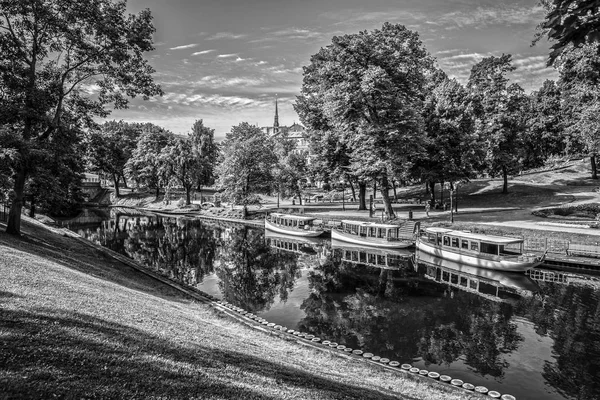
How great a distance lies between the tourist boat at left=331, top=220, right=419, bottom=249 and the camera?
130 feet

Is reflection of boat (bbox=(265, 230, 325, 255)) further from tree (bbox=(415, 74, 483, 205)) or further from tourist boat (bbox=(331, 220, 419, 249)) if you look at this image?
tree (bbox=(415, 74, 483, 205))

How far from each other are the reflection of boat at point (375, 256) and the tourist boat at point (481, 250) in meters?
3.06

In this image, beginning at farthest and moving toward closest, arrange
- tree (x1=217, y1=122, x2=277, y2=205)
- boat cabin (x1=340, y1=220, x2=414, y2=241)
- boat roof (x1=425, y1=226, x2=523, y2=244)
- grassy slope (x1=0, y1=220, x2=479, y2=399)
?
1. tree (x1=217, y1=122, x2=277, y2=205)
2. boat cabin (x1=340, y1=220, x2=414, y2=241)
3. boat roof (x1=425, y1=226, x2=523, y2=244)
4. grassy slope (x1=0, y1=220, x2=479, y2=399)

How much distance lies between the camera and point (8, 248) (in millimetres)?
17344

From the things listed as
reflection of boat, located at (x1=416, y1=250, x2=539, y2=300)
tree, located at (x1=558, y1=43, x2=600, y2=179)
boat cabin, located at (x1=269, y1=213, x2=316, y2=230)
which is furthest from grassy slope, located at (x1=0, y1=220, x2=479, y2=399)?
boat cabin, located at (x1=269, y1=213, x2=316, y2=230)

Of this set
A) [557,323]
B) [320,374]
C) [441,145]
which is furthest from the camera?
[441,145]

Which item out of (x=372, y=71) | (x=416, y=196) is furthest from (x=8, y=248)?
(x=416, y=196)

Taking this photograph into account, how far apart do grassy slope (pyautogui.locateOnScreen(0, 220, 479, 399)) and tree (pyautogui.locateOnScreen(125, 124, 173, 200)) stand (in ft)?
248

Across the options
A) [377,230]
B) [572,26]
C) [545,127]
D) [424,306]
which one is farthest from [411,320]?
[545,127]

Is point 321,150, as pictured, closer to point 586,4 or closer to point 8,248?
point 8,248

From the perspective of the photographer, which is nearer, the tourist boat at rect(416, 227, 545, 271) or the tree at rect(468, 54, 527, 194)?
the tourist boat at rect(416, 227, 545, 271)

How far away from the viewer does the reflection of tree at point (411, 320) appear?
1579 centimetres

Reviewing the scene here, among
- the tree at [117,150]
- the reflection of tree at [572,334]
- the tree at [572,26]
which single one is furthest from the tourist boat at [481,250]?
the tree at [117,150]

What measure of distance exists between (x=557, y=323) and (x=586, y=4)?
63.8ft
